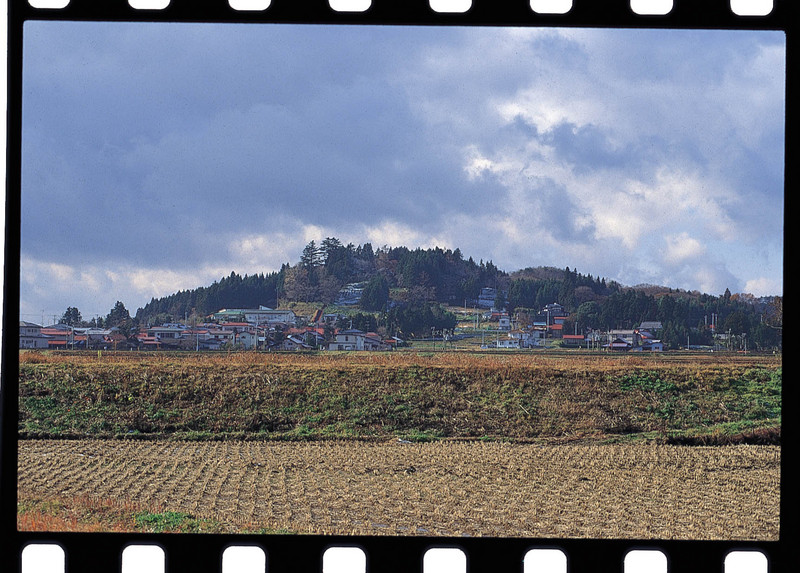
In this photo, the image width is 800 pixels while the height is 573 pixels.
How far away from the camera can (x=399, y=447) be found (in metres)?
17.5

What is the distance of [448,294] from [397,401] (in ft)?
66.1

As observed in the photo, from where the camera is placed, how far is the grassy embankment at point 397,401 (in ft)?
66.2

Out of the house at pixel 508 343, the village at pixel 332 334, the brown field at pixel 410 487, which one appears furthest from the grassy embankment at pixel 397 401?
the house at pixel 508 343

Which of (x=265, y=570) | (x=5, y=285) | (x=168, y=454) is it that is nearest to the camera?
(x=265, y=570)

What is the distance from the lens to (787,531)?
331 cm

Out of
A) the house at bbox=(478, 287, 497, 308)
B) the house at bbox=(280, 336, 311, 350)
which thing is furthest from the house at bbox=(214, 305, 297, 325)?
the house at bbox=(478, 287, 497, 308)

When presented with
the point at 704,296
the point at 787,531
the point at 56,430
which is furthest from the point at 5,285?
the point at 704,296

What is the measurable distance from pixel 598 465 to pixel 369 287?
86.0 ft

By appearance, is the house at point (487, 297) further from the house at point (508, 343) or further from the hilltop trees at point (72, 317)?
the hilltop trees at point (72, 317)

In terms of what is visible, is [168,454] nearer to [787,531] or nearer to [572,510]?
[572,510]

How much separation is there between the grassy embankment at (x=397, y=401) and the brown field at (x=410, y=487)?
1809mm

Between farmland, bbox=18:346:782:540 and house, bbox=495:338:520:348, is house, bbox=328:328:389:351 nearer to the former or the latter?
farmland, bbox=18:346:782:540

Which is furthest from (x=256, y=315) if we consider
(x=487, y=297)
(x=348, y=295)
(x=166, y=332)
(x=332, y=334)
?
(x=487, y=297)

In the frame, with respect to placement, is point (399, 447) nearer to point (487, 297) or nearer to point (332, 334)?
point (332, 334)
